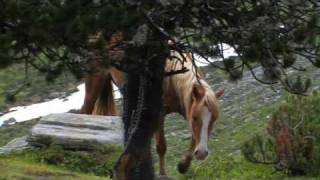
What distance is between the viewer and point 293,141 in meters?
10.9

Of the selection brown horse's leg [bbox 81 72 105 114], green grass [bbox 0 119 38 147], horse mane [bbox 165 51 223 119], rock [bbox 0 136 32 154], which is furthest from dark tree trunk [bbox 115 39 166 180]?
green grass [bbox 0 119 38 147]

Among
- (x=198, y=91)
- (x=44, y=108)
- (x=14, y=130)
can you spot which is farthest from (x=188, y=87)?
(x=44, y=108)

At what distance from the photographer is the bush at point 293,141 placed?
429 inches

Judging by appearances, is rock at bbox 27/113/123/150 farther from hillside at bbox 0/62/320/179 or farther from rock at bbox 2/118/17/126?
rock at bbox 2/118/17/126

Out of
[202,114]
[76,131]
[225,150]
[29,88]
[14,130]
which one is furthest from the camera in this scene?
[29,88]

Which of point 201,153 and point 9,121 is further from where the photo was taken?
point 9,121

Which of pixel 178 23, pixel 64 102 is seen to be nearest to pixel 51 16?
pixel 178 23

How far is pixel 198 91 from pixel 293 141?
1751 millimetres

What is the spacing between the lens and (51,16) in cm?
510

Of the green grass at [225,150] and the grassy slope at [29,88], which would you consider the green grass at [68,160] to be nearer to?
the green grass at [225,150]

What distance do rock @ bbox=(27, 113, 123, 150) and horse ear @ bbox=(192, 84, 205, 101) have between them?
194 cm

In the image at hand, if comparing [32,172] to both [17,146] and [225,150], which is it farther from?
[225,150]

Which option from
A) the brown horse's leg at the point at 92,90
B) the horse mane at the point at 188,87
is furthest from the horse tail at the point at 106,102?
the horse mane at the point at 188,87

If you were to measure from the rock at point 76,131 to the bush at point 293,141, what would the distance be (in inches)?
68.8
